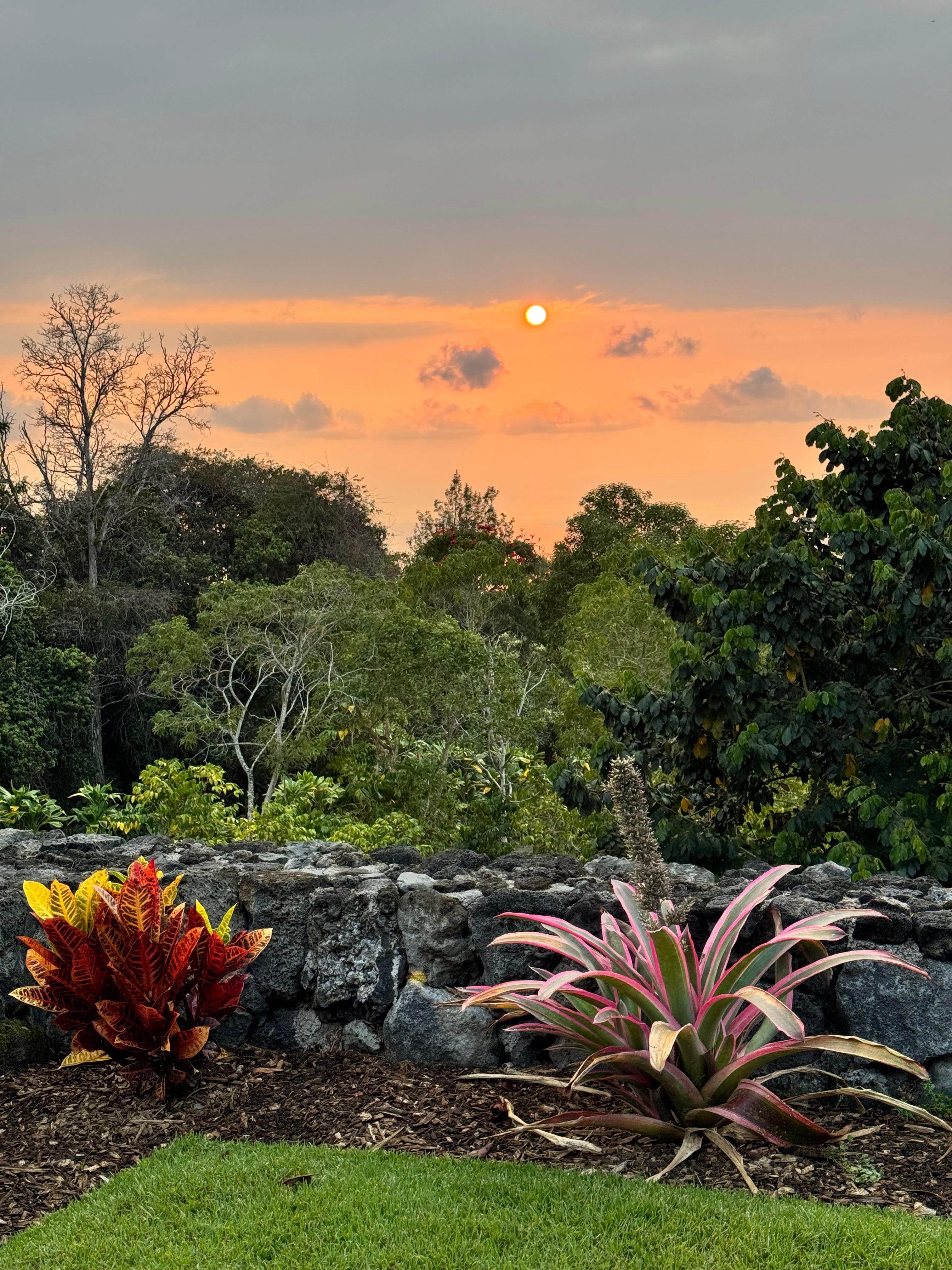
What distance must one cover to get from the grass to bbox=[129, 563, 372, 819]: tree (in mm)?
16867

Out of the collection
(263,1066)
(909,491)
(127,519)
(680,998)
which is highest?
(127,519)

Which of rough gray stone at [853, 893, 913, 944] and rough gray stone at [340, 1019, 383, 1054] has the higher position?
rough gray stone at [853, 893, 913, 944]

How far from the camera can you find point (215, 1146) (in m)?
3.56

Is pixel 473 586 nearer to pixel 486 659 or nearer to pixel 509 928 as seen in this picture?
pixel 486 659

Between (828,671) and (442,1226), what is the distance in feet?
16.0

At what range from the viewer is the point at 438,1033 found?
13.7 feet

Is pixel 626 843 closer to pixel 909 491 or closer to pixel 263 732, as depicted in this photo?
pixel 909 491

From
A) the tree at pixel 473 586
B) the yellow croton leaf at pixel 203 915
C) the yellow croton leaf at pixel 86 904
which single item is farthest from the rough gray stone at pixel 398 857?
the tree at pixel 473 586

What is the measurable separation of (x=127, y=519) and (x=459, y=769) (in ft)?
56.5

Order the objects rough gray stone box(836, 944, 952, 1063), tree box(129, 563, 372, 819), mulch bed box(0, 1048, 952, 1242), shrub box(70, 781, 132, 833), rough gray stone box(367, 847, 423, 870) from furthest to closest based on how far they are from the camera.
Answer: tree box(129, 563, 372, 819)
shrub box(70, 781, 132, 833)
rough gray stone box(367, 847, 423, 870)
rough gray stone box(836, 944, 952, 1063)
mulch bed box(0, 1048, 952, 1242)

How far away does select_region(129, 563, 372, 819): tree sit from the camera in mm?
20969

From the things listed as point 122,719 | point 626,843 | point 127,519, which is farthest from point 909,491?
point 127,519

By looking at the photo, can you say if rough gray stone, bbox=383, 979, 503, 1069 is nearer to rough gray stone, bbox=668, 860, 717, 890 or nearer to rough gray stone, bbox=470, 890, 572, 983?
rough gray stone, bbox=470, 890, 572, 983

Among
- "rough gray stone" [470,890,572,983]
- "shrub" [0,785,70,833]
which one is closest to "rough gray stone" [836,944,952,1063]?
"rough gray stone" [470,890,572,983]
